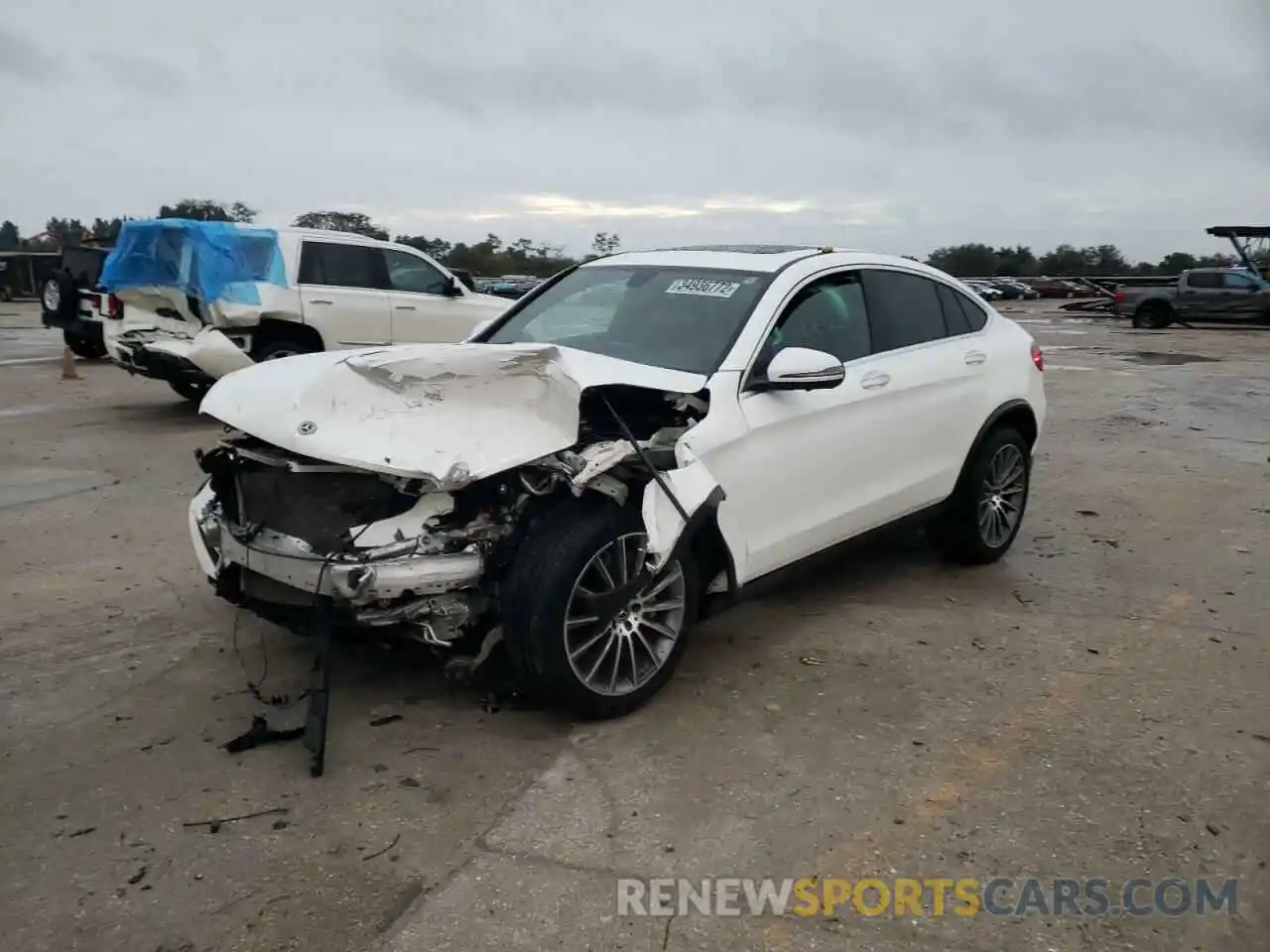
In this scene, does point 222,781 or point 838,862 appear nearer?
point 838,862

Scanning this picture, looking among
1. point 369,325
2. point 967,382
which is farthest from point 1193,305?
point 967,382

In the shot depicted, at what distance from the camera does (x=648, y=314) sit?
4840 millimetres

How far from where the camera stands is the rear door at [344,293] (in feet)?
35.6

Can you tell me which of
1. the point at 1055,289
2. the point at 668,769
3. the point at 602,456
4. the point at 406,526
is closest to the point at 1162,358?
the point at 602,456

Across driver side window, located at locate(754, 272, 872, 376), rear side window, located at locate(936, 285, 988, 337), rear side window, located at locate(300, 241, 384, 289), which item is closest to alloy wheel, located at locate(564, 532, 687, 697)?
driver side window, located at locate(754, 272, 872, 376)

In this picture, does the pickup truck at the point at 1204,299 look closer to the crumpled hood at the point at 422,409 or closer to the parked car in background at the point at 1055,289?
the crumpled hood at the point at 422,409

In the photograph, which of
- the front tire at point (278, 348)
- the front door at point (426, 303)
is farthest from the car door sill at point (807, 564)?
the front door at point (426, 303)

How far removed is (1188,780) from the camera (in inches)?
142

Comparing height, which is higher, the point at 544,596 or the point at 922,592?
the point at 544,596

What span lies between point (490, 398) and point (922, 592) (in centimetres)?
280

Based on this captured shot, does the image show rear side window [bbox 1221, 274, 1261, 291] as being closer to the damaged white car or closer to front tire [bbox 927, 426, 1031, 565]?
front tire [bbox 927, 426, 1031, 565]

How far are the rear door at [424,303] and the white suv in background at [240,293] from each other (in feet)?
0.24

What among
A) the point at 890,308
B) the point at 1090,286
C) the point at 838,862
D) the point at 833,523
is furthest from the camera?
the point at 1090,286

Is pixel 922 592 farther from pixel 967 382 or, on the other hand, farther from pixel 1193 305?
pixel 1193 305
